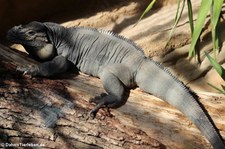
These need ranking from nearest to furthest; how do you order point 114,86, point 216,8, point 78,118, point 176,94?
1. point 78,118
2. point 216,8
3. point 176,94
4. point 114,86

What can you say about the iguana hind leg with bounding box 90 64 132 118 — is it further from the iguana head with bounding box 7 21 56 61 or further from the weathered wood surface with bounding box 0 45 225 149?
the iguana head with bounding box 7 21 56 61

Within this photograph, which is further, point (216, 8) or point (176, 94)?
point (176, 94)

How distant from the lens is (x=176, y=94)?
406cm

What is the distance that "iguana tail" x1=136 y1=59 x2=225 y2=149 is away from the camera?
3676mm

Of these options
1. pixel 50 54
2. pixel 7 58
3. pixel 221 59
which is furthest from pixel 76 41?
pixel 221 59

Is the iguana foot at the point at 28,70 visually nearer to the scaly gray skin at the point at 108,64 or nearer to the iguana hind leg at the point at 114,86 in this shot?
the scaly gray skin at the point at 108,64

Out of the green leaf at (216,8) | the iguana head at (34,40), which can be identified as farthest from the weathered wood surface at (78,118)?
the green leaf at (216,8)

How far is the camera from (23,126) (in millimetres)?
3309

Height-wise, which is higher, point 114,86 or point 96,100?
point 114,86

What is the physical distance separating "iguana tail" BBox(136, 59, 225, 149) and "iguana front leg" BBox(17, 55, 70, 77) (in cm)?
77

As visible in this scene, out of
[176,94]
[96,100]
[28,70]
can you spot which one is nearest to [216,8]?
[176,94]

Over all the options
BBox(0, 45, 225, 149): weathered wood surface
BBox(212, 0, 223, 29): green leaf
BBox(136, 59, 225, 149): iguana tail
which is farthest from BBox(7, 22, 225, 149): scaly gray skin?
BBox(212, 0, 223, 29): green leaf

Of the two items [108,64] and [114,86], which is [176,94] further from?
[108,64]

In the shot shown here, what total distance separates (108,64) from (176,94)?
905 millimetres
